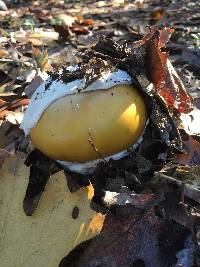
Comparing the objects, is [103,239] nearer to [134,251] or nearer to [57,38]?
[134,251]

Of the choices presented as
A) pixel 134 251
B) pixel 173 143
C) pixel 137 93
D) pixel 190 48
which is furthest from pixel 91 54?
pixel 190 48

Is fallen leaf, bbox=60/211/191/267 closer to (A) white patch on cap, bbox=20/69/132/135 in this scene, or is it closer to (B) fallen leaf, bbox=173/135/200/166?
(B) fallen leaf, bbox=173/135/200/166

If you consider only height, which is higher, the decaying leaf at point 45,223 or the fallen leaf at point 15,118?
the decaying leaf at point 45,223

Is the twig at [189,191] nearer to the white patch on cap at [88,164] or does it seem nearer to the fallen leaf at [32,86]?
the white patch on cap at [88,164]

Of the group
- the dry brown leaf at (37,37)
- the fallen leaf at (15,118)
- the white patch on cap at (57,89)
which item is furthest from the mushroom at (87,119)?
the dry brown leaf at (37,37)

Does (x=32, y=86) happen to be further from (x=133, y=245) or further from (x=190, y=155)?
(x=133, y=245)

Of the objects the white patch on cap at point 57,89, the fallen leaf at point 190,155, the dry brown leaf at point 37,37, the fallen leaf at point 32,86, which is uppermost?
the white patch on cap at point 57,89

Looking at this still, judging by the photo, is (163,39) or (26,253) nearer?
(26,253)
